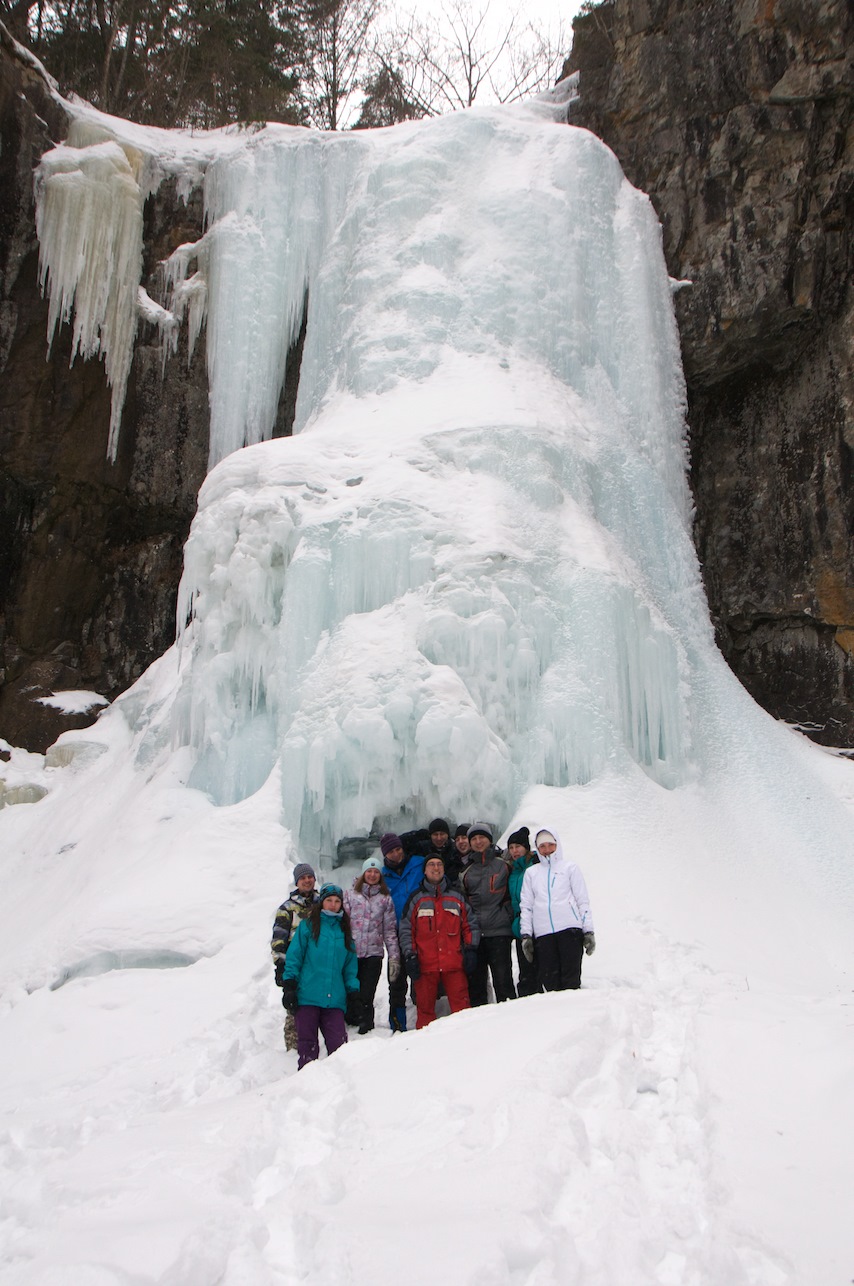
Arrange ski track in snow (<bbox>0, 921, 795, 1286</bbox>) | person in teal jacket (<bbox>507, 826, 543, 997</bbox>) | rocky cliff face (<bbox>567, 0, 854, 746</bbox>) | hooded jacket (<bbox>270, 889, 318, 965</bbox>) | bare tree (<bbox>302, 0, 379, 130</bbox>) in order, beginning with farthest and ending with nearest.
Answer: bare tree (<bbox>302, 0, 379, 130</bbox>) < rocky cliff face (<bbox>567, 0, 854, 746</bbox>) < person in teal jacket (<bbox>507, 826, 543, 997</bbox>) < hooded jacket (<bbox>270, 889, 318, 965</bbox>) < ski track in snow (<bbox>0, 921, 795, 1286</bbox>)

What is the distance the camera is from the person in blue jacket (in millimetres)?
5055

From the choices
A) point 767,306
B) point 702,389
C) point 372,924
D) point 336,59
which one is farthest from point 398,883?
point 336,59

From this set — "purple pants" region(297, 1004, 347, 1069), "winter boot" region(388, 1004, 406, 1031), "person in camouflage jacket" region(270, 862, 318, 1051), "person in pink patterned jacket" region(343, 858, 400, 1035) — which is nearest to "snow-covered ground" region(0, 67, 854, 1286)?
"person in camouflage jacket" region(270, 862, 318, 1051)

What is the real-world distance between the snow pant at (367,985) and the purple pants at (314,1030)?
0.41 meters

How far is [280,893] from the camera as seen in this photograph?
6.98m

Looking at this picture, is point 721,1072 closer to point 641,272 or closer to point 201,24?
point 641,272

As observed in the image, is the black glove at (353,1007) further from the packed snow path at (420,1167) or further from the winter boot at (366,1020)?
the packed snow path at (420,1167)

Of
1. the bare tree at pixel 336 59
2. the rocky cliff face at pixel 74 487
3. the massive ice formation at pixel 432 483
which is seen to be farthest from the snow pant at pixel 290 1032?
the bare tree at pixel 336 59

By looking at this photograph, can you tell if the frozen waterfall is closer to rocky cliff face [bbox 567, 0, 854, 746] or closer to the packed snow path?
rocky cliff face [bbox 567, 0, 854, 746]

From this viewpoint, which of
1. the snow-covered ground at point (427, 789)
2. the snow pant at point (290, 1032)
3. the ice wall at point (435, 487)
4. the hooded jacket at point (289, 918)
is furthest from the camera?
the ice wall at point (435, 487)

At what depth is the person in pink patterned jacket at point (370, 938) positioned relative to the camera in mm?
5039

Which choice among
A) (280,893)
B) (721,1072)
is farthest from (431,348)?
(721,1072)

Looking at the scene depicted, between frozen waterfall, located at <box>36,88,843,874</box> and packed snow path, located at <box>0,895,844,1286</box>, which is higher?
frozen waterfall, located at <box>36,88,843,874</box>

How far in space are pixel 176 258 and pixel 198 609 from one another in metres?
7.32
